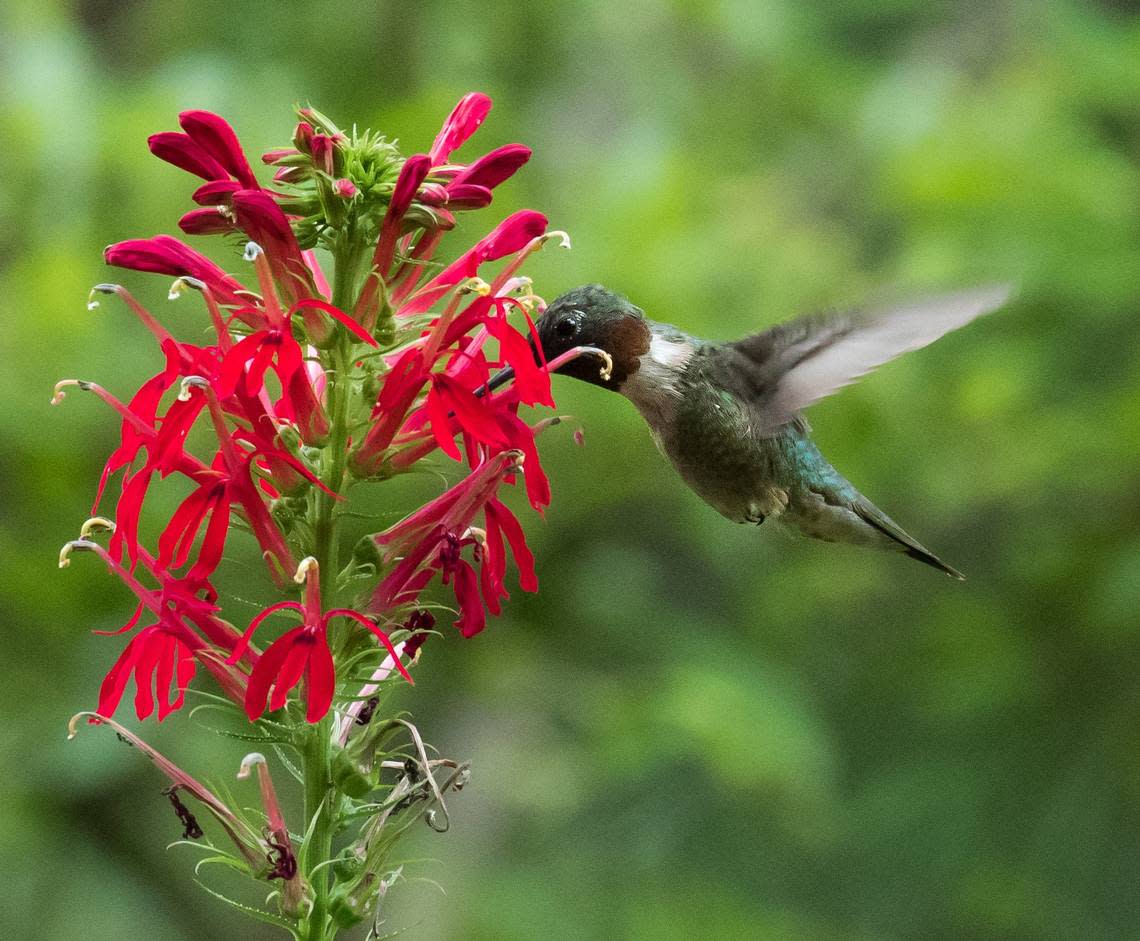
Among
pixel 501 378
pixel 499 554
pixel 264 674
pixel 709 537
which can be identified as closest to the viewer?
pixel 264 674

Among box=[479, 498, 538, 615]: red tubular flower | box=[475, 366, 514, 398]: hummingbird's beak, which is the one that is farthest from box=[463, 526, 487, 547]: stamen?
box=[475, 366, 514, 398]: hummingbird's beak

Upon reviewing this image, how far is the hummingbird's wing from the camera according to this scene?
82.8 inches

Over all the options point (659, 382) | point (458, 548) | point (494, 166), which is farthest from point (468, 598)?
point (659, 382)

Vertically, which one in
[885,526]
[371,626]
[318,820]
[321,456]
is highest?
[321,456]

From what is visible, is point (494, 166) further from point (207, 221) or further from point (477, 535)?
point (477, 535)

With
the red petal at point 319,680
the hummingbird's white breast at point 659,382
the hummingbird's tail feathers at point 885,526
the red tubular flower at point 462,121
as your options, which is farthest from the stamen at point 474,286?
the hummingbird's tail feathers at point 885,526

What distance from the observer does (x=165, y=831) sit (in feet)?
13.9

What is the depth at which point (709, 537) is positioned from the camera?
4074 millimetres

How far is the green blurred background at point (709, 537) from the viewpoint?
11.8 feet

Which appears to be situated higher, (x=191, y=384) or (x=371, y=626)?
(x=191, y=384)

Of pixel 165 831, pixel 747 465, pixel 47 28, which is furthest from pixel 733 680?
pixel 47 28

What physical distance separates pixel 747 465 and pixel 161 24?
317 cm

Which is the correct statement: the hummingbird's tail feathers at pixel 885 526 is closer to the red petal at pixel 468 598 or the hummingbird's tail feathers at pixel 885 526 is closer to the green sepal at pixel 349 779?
the red petal at pixel 468 598

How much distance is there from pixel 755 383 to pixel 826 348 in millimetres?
185
